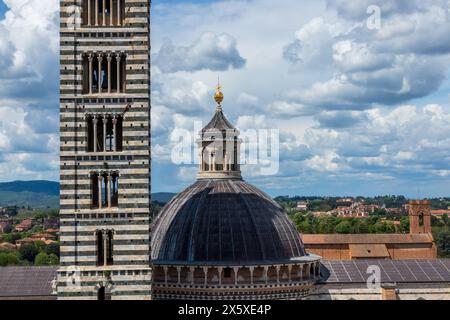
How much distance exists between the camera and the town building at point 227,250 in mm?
35875

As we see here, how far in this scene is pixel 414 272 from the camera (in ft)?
136

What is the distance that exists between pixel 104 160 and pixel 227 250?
8648 mm

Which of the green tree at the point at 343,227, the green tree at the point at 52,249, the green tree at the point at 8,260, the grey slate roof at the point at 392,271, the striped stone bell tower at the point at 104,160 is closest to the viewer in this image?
the striped stone bell tower at the point at 104,160

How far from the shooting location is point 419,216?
87000 millimetres

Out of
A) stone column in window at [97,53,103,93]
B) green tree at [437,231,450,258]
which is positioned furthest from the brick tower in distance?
stone column in window at [97,53,103,93]

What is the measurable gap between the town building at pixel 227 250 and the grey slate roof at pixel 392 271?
1699mm

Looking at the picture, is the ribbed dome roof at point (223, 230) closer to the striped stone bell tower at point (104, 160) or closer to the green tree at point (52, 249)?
the striped stone bell tower at point (104, 160)

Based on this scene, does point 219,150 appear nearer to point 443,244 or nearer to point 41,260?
point 41,260

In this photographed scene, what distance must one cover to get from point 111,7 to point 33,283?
51.0 ft

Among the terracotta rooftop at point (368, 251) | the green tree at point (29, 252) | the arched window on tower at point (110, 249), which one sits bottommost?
the green tree at point (29, 252)

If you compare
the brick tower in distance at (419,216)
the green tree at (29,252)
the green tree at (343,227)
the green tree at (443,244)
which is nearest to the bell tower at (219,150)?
the brick tower in distance at (419,216)

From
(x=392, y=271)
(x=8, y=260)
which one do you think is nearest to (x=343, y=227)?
(x=8, y=260)

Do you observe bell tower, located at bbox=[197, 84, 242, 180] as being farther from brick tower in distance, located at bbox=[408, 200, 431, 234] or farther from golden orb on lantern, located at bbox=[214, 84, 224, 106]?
brick tower in distance, located at bbox=[408, 200, 431, 234]

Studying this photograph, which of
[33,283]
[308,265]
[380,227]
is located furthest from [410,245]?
[33,283]
